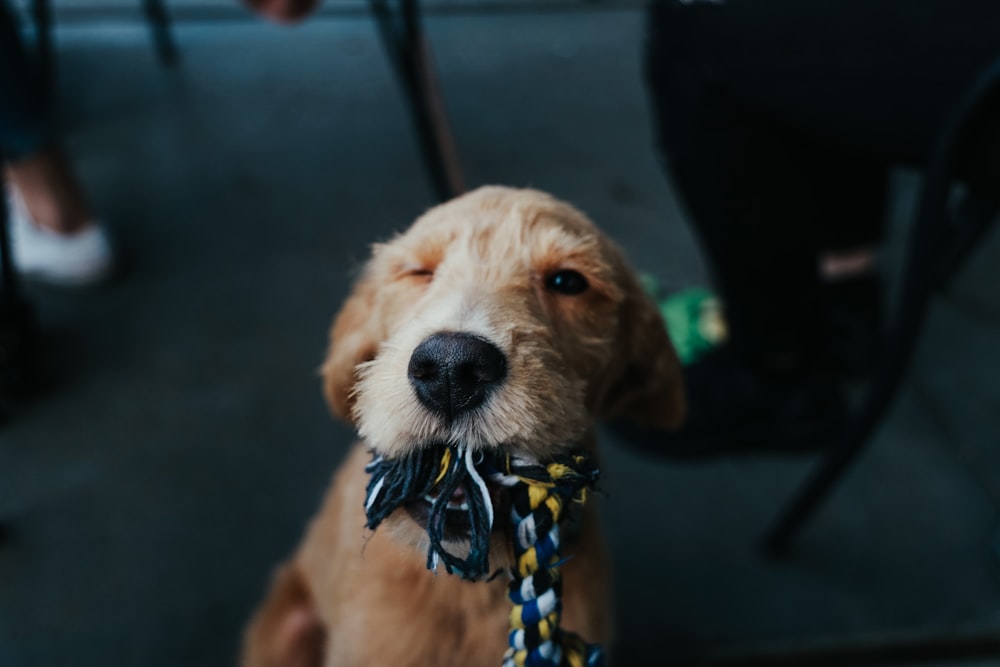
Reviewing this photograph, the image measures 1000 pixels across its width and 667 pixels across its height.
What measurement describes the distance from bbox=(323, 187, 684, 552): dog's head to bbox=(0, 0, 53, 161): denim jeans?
5.75ft

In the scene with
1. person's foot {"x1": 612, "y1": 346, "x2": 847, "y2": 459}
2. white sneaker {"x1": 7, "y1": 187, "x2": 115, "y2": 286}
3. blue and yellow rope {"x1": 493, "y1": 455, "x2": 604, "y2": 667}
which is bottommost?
person's foot {"x1": 612, "y1": 346, "x2": 847, "y2": 459}

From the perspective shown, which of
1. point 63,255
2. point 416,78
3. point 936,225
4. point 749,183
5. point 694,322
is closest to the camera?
point 936,225

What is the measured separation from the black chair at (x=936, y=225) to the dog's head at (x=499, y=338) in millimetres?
737

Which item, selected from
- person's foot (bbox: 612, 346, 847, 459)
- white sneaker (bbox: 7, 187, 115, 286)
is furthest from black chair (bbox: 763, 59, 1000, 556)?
white sneaker (bbox: 7, 187, 115, 286)

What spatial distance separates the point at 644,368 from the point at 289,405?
1.63m

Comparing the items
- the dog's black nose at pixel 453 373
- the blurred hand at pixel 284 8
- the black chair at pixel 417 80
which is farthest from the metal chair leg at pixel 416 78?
the dog's black nose at pixel 453 373

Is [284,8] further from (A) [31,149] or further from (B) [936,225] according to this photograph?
(B) [936,225]

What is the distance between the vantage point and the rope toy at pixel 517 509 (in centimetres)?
114

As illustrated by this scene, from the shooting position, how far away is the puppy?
116 centimetres

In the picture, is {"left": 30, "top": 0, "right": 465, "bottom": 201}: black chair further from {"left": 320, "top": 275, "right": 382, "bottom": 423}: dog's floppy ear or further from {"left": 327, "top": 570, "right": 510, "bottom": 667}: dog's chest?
{"left": 327, "top": 570, "right": 510, "bottom": 667}: dog's chest

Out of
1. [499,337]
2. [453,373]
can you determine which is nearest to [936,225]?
[499,337]

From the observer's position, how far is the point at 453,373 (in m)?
1.13

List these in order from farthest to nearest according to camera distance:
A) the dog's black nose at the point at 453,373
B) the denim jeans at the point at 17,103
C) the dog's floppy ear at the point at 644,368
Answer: the denim jeans at the point at 17,103, the dog's floppy ear at the point at 644,368, the dog's black nose at the point at 453,373

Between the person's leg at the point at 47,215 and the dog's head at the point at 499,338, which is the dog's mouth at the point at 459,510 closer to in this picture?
the dog's head at the point at 499,338
